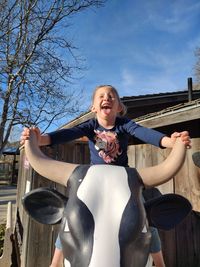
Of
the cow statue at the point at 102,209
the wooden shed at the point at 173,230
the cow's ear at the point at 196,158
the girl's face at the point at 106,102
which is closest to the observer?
the cow statue at the point at 102,209

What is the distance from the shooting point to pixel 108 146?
7.34 feet

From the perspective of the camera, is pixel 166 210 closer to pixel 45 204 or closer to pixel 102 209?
pixel 102 209

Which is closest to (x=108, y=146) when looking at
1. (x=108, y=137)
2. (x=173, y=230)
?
(x=108, y=137)

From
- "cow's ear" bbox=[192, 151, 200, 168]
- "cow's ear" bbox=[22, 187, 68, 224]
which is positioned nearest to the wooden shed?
"cow's ear" bbox=[192, 151, 200, 168]

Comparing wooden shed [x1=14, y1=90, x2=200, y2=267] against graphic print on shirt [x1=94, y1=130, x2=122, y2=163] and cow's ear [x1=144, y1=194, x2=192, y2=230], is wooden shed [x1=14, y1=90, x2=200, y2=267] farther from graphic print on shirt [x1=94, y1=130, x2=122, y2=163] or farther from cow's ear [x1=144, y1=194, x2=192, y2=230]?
cow's ear [x1=144, y1=194, x2=192, y2=230]

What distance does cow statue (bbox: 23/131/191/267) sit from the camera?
147cm

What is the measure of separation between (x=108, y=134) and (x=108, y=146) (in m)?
0.11

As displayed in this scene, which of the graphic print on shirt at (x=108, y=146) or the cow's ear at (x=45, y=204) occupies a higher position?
the graphic print on shirt at (x=108, y=146)

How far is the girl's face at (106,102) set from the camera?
7.43 ft

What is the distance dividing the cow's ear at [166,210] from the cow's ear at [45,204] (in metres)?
0.45

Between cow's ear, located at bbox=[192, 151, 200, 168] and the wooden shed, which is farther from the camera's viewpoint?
the wooden shed

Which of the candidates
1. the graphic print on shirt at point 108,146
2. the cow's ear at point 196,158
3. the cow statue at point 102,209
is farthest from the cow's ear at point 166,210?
the cow's ear at point 196,158

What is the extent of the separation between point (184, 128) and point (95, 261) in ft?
14.8

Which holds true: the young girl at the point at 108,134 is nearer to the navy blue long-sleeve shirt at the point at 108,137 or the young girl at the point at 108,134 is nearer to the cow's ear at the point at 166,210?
the navy blue long-sleeve shirt at the point at 108,137
